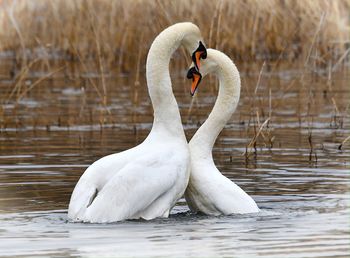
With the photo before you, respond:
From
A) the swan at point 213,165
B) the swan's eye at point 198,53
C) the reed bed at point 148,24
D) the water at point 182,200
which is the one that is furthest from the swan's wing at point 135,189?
the reed bed at point 148,24

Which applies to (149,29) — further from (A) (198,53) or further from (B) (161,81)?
(B) (161,81)

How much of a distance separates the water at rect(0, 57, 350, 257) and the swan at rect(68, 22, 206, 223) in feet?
0.45

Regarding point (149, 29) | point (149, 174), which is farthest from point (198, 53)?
point (149, 29)

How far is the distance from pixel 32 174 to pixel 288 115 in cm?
621

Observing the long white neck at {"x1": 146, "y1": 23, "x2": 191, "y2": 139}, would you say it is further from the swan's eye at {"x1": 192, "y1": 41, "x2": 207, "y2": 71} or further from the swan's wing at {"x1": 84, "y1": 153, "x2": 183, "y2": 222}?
the swan's wing at {"x1": 84, "y1": 153, "x2": 183, "y2": 222}

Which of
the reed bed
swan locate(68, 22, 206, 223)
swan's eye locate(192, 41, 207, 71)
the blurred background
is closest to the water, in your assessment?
the blurred background

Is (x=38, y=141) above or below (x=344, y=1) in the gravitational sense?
below

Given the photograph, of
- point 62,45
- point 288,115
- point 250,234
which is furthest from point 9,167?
point 62,45

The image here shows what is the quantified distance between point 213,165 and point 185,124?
601 cm

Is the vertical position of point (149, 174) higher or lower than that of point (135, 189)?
higher

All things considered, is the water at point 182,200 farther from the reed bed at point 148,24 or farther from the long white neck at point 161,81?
the reed bed at point 148,24

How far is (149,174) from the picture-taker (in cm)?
979

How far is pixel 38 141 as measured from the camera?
1538cm

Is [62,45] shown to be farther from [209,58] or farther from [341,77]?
[209,58]
